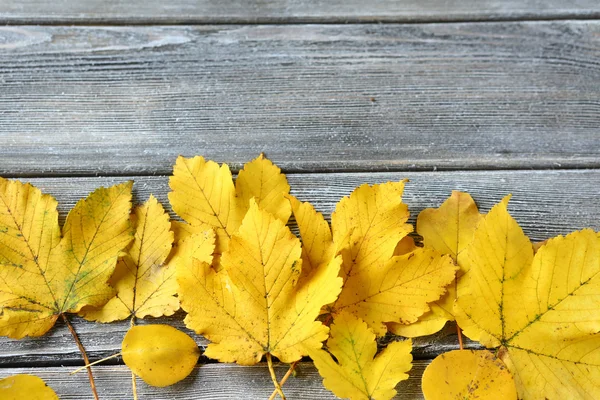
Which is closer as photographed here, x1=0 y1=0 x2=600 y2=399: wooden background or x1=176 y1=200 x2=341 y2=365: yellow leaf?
x1=176 y1=200 x2=341 y2=365: yellow leaf

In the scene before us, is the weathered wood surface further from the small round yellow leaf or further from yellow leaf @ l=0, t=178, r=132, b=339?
the small round yellow leaf

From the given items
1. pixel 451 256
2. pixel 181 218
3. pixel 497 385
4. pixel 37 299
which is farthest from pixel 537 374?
pixel 37 299

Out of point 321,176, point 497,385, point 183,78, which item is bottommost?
point 497,385

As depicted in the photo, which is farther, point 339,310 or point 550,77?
point 550,77

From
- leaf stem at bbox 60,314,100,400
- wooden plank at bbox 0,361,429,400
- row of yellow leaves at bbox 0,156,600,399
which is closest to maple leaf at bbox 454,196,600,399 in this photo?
row of yellow leaves at bbox 0,156,600,399

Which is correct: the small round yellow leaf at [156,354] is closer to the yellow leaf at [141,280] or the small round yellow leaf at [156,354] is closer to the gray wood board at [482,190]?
the yellow leaf at [141,280]

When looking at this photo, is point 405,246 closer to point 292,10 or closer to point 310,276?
point 310,276

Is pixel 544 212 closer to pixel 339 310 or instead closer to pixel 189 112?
pixel 339 310

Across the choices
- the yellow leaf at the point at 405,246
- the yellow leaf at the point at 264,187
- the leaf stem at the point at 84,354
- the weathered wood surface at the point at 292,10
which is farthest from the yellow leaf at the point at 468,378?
the weathered wood surface at the point at 292,10
